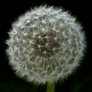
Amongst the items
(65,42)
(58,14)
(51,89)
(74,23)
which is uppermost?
(58,14)

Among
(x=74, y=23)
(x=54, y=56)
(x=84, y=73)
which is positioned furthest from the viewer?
(x=84, y=73)

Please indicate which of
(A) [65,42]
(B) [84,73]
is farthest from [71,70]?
(B) [84,73]

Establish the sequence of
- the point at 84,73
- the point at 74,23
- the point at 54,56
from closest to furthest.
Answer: the point at 54,56, the point at 74,23, the point at 84,73

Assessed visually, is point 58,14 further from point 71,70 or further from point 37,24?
point 71,70

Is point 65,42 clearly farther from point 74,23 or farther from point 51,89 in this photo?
point 51,89

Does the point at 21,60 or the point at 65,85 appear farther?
the point at 65,85

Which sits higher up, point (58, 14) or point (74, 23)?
point (58, 14)
